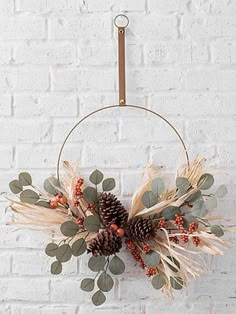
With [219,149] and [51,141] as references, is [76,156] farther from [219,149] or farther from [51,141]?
[219,149]

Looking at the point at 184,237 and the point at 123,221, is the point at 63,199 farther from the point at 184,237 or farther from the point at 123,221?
the point at 184,237

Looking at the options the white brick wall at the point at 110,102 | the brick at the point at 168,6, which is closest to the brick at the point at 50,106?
the white brick wall at the point at 110,102

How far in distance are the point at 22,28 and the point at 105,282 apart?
0.72 metres

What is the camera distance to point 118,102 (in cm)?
164

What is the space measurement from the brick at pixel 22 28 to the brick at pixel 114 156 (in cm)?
34

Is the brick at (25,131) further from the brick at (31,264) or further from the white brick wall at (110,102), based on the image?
the brick at (31,264)

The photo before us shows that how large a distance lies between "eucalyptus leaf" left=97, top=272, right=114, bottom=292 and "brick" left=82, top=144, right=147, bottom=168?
294 mm

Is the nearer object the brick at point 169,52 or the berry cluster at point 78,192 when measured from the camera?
the berry cluster at point 78,192

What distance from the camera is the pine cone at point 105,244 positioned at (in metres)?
1.53

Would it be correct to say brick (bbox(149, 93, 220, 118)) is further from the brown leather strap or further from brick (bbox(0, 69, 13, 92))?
brick (bbox(0, 69, 13, 92))

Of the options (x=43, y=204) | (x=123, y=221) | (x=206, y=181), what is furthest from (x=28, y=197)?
(x=206, y=181)

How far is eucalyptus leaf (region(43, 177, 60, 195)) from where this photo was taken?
1.59m

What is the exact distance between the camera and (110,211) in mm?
1547

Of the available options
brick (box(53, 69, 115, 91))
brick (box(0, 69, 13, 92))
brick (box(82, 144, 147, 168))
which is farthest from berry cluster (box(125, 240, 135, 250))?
brick (box(0, 69, 13, 92))
